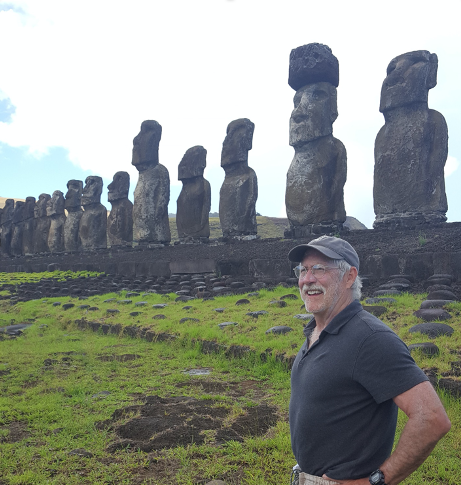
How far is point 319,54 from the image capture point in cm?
1121

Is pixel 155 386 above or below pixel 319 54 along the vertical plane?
below

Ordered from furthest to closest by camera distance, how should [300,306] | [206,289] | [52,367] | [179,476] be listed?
[206,289] < [300,306] < [52,367] < [179,476]

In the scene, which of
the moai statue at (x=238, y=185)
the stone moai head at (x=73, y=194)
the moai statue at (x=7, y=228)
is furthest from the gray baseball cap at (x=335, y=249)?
the moai statue at (x=7, y=228)

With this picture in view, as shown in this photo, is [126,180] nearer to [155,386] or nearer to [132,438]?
[155,386]

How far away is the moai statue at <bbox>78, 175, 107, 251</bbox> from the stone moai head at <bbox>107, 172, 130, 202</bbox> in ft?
4.80

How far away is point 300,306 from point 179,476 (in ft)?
12.6

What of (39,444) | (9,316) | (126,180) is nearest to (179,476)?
(39,444)

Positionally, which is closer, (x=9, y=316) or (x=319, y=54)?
(x=9, y=316)

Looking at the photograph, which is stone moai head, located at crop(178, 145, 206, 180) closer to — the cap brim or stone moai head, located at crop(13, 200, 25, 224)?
the cap brim

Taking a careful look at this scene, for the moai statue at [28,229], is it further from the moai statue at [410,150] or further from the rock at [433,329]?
the rock at [433,329]

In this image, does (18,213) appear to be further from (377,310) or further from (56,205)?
(377,310)

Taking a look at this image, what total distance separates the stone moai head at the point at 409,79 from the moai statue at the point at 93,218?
1361cm

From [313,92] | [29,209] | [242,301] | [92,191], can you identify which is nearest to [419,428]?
[242,301]

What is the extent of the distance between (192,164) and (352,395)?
14.3 m
